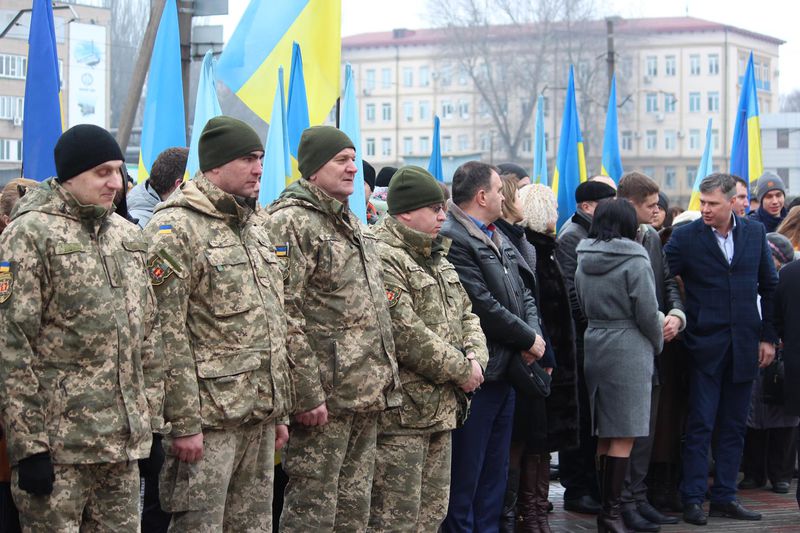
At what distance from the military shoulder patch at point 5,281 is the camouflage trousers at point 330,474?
1591 millimetres

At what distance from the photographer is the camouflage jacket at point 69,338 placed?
396 cm

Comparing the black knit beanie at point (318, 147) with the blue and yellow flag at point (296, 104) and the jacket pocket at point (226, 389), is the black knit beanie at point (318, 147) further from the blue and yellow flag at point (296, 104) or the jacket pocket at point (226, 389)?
the blue and yellow flag at point (296, 104)

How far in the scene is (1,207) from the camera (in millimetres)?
5562

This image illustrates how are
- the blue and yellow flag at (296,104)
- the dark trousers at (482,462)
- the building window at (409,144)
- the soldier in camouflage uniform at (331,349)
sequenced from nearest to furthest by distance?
the soldier in camouflage uniform at (331,349)
the dark trousers at (482,462)
the blue and yellow flag at (296,104)
the building window at (409,144)

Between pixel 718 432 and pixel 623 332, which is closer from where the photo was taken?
pixel 623 332

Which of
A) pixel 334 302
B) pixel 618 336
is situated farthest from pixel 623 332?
pixel 334 302

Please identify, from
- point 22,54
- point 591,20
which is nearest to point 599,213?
point 22,54

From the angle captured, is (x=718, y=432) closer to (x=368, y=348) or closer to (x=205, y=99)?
(x=368, y=348)

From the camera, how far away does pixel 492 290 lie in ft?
21.0

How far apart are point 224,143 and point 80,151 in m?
0.73

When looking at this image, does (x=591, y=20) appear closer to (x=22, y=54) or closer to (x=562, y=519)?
(x=22, y=54)

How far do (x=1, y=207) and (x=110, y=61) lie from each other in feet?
186

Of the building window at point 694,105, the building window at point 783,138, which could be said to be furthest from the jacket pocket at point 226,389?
the building window at point 694,105

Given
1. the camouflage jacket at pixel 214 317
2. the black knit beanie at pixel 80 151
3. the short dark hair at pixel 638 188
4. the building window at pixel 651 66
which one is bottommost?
the camouflage jacket at pixel 214 317
